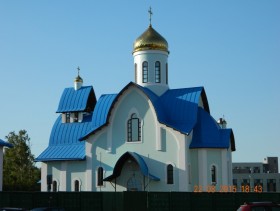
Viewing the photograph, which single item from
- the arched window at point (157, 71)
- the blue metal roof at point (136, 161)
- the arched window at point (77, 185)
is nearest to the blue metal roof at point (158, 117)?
the blue metal roof at point (136, 161)

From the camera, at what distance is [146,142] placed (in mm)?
35219

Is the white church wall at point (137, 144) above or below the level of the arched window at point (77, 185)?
above

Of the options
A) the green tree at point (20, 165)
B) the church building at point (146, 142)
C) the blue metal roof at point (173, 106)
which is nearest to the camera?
the church building at point (146, 142)

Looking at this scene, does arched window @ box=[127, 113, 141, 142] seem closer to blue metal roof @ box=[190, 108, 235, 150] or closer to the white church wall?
the white church wall

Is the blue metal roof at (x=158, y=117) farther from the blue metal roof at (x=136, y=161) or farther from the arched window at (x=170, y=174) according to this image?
the arched window at (x=170, y=174)

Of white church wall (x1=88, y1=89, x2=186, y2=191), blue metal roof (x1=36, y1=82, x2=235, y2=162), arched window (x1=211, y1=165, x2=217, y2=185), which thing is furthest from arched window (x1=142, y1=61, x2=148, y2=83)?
Result: arched window (x1=211, y1=165, x2=217, y2=185)

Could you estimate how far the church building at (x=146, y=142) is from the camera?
1357 inches

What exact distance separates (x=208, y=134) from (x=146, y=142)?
13.3ft

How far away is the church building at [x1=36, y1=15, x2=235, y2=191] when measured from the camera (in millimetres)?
34469

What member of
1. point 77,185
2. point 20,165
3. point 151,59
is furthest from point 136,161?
point 20,165

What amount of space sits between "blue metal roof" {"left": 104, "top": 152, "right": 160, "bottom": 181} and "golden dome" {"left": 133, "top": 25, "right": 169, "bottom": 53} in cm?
826

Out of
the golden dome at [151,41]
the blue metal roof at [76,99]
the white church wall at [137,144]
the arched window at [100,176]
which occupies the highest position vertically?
the golden dome at [151,41]

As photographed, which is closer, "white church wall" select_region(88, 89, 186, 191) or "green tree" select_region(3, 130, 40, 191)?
"white church wall" select_region(88, 89, 186, 191)

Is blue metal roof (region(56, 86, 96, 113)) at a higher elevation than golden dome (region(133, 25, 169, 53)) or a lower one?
lower
